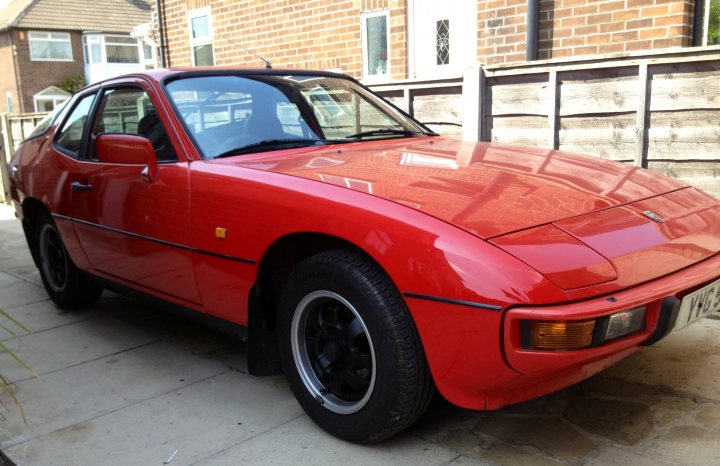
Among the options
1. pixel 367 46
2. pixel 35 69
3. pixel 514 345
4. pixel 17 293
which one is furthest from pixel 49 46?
pixel 514 345

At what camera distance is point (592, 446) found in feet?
8.25

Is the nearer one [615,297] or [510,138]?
[615,297]

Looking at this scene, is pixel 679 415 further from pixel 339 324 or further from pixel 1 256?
pixel 1 256

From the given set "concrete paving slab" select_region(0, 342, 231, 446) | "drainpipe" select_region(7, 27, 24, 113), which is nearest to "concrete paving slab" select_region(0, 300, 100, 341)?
"concrete paving slab" select_region(0, 342, 231, 446)

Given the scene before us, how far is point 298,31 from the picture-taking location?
8.38m

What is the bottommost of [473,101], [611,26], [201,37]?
[473,101]

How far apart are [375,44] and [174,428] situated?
587cm

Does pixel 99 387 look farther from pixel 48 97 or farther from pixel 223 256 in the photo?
pixel 48 97

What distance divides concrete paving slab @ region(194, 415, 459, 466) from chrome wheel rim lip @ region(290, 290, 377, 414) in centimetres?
16

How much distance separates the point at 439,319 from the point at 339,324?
1.87 ft

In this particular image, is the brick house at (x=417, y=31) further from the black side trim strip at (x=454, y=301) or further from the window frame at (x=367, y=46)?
the black side trim strip at (x=454, y=301)

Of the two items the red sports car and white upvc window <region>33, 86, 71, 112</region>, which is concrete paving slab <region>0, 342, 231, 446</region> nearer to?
the red sports car

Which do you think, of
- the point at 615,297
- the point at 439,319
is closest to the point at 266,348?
the point at 439,319

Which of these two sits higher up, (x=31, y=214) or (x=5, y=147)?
(x=5, y=147)
